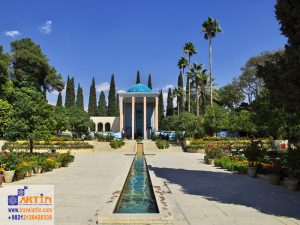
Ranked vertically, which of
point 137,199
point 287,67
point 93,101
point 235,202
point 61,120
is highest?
point 93,101

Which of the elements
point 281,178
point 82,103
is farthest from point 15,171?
point 82,103

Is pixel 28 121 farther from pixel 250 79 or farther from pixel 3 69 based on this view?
pixel 250 79

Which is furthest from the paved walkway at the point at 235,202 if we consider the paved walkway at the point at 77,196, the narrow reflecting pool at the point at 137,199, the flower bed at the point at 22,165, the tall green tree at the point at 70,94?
the tall green tree at the point at 70,94

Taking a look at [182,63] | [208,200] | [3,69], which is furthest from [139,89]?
[208,200]

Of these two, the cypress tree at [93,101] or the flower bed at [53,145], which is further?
the cypress tree at [93,101]

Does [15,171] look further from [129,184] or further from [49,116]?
[49,116]

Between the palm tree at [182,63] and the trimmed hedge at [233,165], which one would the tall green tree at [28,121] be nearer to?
the trimmed hedge at [233,165]

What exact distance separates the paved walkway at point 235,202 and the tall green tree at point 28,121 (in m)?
9.29

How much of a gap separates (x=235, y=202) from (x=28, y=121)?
536 inches

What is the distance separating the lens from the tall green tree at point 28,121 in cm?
1830

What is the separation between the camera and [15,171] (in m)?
12.5

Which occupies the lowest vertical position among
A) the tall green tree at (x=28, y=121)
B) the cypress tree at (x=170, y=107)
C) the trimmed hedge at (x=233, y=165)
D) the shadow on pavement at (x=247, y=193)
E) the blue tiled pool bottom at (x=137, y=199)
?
the blue tiled pool bottom at (x=137, y=199)

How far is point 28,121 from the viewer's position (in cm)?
1858

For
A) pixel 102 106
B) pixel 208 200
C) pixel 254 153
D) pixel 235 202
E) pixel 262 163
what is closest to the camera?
pixel 235 202
